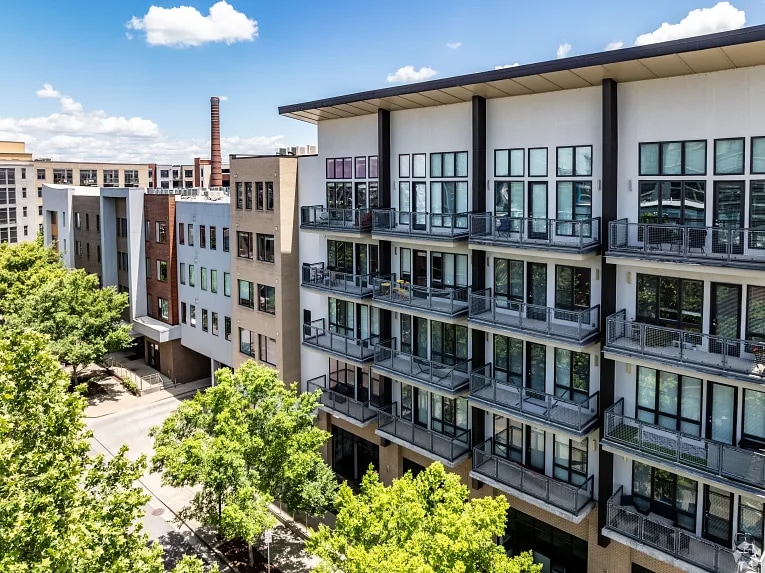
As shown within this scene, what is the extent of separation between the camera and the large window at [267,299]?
3150 cm

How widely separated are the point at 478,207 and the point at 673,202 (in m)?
6.79

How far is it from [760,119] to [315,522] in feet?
74.4

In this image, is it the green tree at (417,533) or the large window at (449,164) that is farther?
the large window at (449,164)

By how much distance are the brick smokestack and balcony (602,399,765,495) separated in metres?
48.5

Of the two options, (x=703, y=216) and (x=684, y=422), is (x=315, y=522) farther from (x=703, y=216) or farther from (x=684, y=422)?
(x=703, y=216)

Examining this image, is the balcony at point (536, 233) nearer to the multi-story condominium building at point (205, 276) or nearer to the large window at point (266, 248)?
the large window at point (266, 248)

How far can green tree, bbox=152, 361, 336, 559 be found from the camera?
19734 millimetres

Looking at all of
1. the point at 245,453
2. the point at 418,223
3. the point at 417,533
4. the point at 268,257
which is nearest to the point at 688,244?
the point at 418,223

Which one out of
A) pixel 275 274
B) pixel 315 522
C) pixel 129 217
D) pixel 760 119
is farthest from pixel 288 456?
pixel 129 217

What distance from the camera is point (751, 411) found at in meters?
16.8

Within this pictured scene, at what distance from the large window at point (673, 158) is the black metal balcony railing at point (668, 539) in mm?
10170

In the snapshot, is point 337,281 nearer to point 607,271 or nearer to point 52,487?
point 607,271

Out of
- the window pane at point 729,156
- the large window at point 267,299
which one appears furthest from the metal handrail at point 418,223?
the large window at point 267,299

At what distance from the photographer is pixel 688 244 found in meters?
16.9
